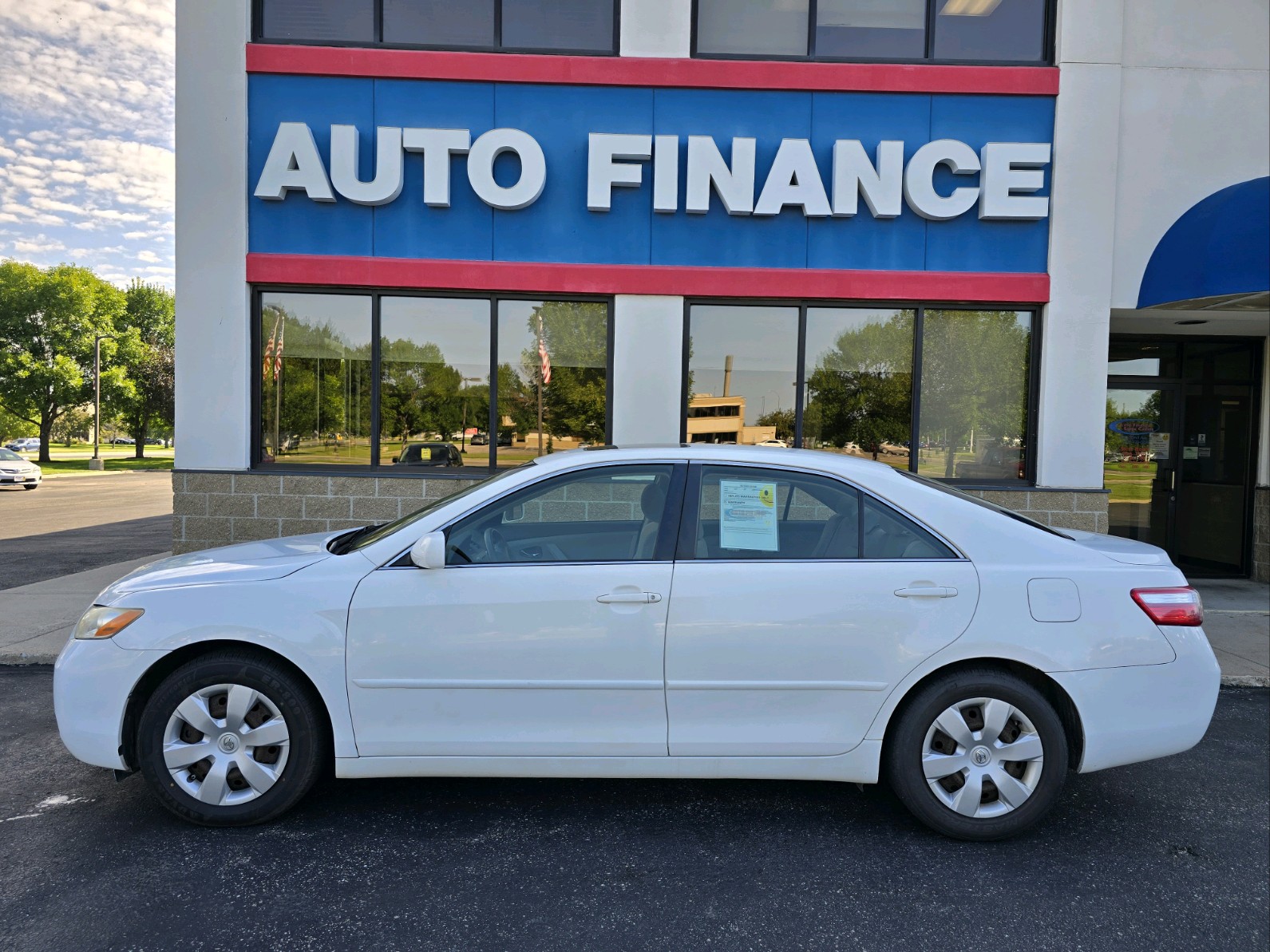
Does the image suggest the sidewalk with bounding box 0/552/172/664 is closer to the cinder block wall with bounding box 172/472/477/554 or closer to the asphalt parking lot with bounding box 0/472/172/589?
the asphalt parking lot with bounding box 0/472/172/589

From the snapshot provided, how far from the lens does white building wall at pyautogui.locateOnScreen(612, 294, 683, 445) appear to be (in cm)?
816

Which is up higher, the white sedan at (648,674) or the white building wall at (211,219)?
the white building wall at (211,219)

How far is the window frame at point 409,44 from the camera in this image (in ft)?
26.5

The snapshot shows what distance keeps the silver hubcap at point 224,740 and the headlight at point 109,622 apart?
40 centimetres

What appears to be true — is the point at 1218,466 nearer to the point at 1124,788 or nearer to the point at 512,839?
the point at 1124,788

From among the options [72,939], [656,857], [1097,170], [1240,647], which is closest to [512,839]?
[656,857]

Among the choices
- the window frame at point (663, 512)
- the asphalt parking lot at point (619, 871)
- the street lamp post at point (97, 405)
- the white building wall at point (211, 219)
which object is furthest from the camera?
the street lamp post at point (97, 405)

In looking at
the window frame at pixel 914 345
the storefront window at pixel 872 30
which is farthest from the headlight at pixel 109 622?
the storefront window at pixel 872 30

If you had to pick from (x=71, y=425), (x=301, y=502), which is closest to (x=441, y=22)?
(x=301, y=502)

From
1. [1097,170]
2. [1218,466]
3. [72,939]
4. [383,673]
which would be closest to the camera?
[72,939]

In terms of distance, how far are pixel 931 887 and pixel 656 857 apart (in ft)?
3.36

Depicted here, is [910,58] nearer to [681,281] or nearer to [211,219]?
[681,281]

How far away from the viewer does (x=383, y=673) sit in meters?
3.23

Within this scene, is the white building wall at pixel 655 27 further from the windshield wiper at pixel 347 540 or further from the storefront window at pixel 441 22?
the windshield wiper at pixel 347 540
